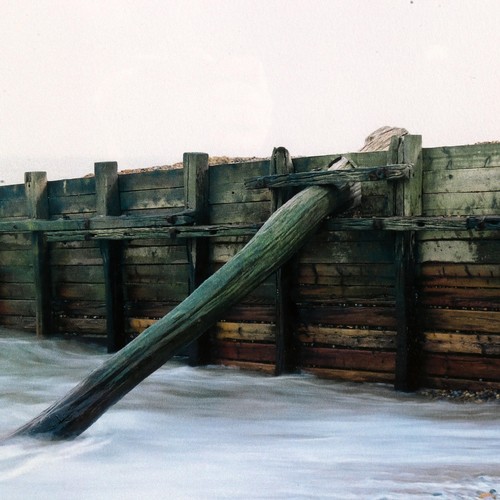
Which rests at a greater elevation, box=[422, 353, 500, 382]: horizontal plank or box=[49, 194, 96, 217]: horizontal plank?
box=[49, 194, 96, 217]: horizontal plank

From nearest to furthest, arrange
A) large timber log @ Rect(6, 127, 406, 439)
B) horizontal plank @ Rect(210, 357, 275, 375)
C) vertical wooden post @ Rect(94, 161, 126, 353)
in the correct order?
large timber log @ Rect(6, 127, 406, 439), horizontal plank @ Rect(210, 357, 275, 375), vertical wooden post @ Rect(94, 161, 126, 353)

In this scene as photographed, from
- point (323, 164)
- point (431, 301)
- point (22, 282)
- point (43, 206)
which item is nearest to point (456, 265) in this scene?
point (431, 301)

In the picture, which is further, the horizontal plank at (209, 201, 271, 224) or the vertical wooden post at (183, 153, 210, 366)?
the vertical wooden post at (183, 153, 210, 366)

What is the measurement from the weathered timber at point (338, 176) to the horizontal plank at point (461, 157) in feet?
0.94

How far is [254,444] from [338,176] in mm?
2792

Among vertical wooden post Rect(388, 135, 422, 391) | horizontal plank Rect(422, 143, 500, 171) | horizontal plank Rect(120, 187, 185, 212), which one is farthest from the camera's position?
horizontal plank Rect(120, 187, 185, 212)

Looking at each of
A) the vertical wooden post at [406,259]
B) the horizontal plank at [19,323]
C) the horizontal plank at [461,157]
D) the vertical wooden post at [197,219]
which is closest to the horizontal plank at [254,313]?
the vertical wooden post at [197,219]

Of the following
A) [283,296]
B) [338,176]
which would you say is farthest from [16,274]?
[338,176]

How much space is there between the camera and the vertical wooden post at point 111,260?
876 centimetres

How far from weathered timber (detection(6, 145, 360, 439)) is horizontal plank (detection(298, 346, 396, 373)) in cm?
137

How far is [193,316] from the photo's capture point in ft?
19.2

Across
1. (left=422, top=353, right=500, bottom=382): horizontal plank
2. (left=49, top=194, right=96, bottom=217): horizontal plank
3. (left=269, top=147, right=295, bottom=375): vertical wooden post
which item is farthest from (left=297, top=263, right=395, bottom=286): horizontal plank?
(left=49, top=194, right=96, bottom=217): horizontal plank

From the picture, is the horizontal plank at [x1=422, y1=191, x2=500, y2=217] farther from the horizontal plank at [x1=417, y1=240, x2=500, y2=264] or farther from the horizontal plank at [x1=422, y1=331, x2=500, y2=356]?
the horizontal plank at [x1=422, y1=331, x2=500, y2=356]

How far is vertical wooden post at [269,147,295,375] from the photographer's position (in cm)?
734
